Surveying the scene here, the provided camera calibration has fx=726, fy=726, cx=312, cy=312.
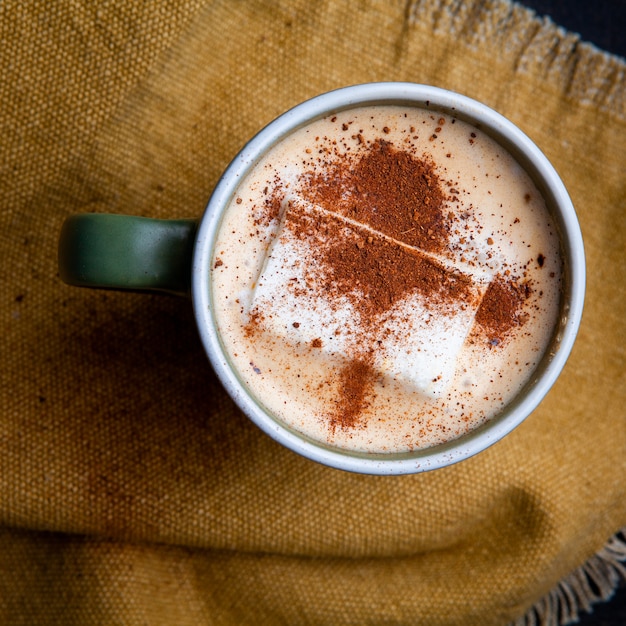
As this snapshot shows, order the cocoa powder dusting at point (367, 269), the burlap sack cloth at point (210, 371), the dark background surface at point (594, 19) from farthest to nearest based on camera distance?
the dark background surface at point (594, 19) → the burlap sack cloth at point (210, 371) → the cocoa powder dusting at point (367, 269)

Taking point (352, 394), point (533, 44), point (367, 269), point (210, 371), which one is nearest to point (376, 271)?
point (367, 269)

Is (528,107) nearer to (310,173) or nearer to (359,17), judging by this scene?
(359,17)

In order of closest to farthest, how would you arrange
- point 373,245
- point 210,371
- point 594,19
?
point 373,245 → point 210,371 → point 594,19

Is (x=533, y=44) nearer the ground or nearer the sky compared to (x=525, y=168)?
nearer the sky

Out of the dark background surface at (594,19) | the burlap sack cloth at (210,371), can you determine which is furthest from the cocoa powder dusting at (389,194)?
the dark background surface at (594,19)

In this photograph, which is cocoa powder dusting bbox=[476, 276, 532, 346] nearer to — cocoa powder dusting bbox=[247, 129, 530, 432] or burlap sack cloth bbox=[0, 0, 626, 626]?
cocoa powder dusting bbox=[247, 129, 530, 432]

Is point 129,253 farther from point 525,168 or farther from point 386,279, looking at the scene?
point 525,168

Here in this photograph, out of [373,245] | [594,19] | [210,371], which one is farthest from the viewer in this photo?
[594,19]

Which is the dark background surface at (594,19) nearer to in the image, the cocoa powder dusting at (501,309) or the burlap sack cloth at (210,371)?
the burlap sack cloth at (210,371)
